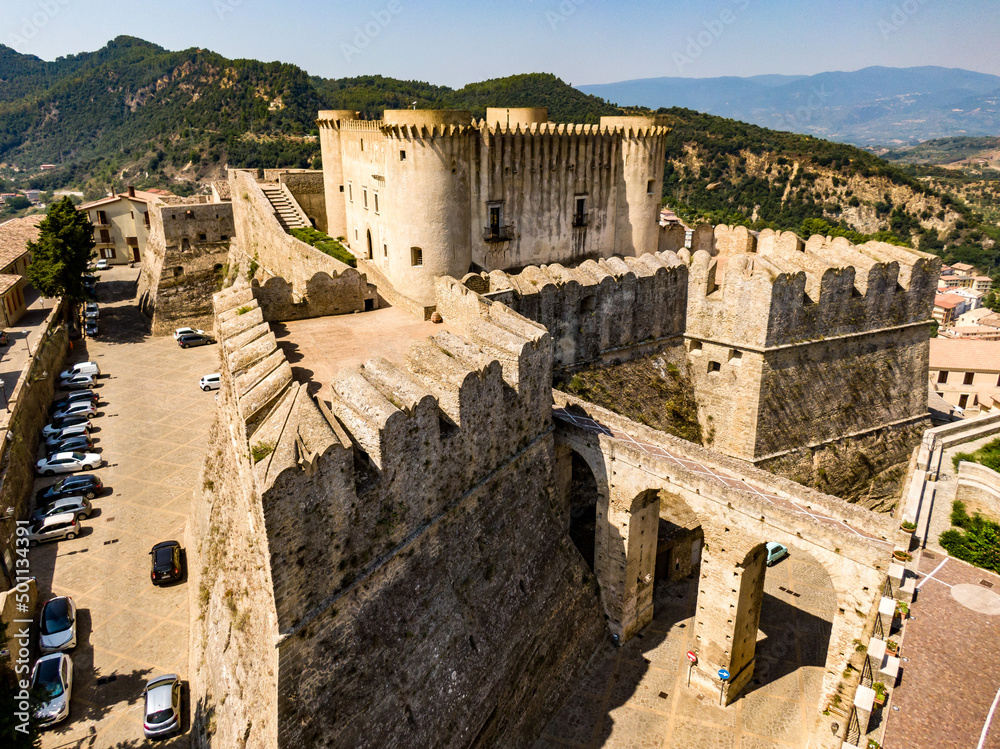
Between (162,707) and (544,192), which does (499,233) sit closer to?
(544,192)

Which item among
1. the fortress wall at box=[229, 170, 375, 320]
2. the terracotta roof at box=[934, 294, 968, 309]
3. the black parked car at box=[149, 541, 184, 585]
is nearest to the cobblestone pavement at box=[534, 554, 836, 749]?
the black parked car at box=[149, 541, 184, 585]

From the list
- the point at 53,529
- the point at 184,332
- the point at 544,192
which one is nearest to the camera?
the point at 53,529

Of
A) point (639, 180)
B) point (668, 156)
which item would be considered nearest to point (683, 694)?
point (639, 180)

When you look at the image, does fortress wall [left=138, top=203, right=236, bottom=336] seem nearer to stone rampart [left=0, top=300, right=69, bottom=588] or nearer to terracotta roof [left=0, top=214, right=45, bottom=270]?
stone rampart [left=0, top=300, right=69, bottom=588]

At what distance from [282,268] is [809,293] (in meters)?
24.5

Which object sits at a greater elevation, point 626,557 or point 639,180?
point 639,180

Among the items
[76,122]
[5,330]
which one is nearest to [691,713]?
[5,330]

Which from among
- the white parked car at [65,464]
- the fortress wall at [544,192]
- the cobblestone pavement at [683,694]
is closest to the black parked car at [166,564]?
the white parked car at [65,464]

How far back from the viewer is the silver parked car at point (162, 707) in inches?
583

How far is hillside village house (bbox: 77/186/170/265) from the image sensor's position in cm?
5247

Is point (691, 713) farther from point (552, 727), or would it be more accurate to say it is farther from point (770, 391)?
point (770, 391)

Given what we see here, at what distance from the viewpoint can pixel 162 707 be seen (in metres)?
15.1

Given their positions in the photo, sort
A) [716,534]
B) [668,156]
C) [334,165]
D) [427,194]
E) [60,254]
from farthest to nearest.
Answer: [668,156]
[60,254]
[334,165]
[427,194]
[716,534]

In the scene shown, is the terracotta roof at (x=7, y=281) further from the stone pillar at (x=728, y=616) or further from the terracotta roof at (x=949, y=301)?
the terracotta roof at (x=949, y=301)
